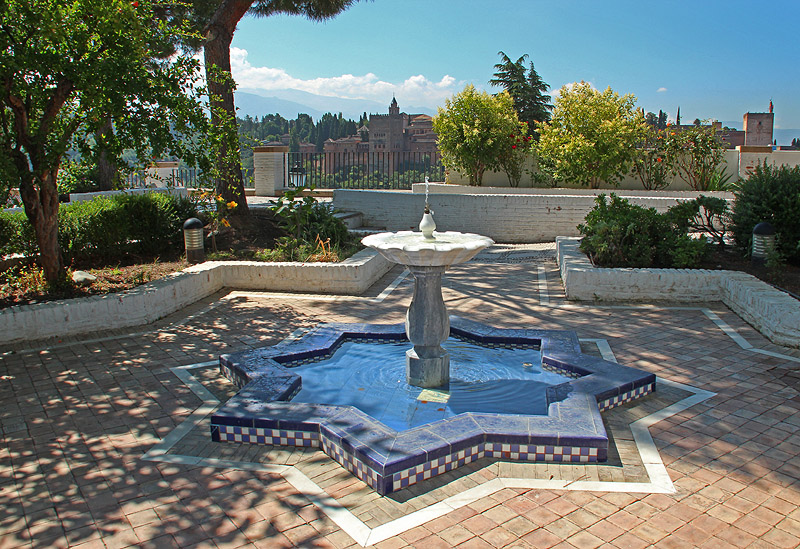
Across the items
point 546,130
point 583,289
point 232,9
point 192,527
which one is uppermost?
point 232,9

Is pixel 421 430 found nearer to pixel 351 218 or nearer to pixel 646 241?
pixel 646 241

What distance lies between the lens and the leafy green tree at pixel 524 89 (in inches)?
1371

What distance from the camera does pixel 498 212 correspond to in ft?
47.3

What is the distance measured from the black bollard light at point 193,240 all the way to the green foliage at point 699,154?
12671mm

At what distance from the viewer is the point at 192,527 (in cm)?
341

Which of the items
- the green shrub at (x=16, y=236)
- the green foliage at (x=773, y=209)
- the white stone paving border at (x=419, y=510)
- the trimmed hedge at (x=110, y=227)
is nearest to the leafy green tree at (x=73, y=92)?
the green shrub at (x=16, y=236)

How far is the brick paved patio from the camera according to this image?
3365 millimetres

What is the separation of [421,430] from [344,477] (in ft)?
2.03

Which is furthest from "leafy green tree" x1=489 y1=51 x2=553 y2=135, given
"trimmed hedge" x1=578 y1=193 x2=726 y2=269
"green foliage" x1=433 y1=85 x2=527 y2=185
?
"trimmed hedge" x1=578 y1=193 x2=726 y2=269

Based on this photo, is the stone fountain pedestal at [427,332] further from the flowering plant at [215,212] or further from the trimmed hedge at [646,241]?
the flowering plant at [215,212]

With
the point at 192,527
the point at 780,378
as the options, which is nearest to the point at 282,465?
the point at 192,527

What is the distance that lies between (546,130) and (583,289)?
991 centimetres

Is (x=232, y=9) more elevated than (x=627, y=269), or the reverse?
(x=232, y=9)

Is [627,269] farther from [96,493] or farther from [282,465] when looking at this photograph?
[96,493]
